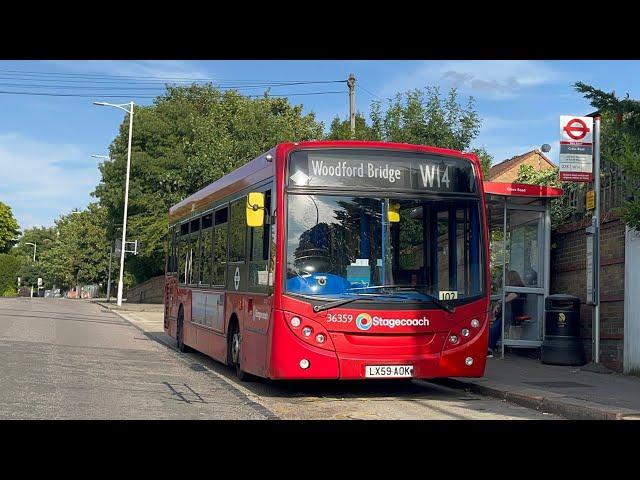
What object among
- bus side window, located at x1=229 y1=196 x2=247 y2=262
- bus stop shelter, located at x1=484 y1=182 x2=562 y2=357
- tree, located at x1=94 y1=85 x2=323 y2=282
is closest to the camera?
bus side window, located at x1=229 y1=196 x2=247 y2=262

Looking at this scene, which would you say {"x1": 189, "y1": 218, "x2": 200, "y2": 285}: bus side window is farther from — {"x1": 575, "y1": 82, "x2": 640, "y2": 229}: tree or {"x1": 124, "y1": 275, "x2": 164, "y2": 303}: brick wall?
{"x1": 124, "y1": 275, "x2": 164, "y2": 303}: brick wall

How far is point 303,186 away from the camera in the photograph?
10.3 meters

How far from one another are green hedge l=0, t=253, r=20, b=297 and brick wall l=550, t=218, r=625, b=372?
95.5m

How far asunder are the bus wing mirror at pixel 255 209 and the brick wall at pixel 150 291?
42622mm

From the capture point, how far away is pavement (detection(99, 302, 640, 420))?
923 cm

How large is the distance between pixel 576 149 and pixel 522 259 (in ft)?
9.21

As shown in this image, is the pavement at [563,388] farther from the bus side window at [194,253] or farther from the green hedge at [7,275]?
the green hedge at [7,275]

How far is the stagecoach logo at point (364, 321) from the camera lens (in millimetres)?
10078

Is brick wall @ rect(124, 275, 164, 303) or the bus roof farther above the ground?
the bus roof

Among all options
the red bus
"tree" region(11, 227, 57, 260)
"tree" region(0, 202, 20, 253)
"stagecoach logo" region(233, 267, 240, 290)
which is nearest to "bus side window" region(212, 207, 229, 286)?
"stagecoach logo" region(233, 267, 240, 290)

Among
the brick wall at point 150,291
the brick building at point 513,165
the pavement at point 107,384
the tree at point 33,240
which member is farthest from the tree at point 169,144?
the tree at point 33,240
